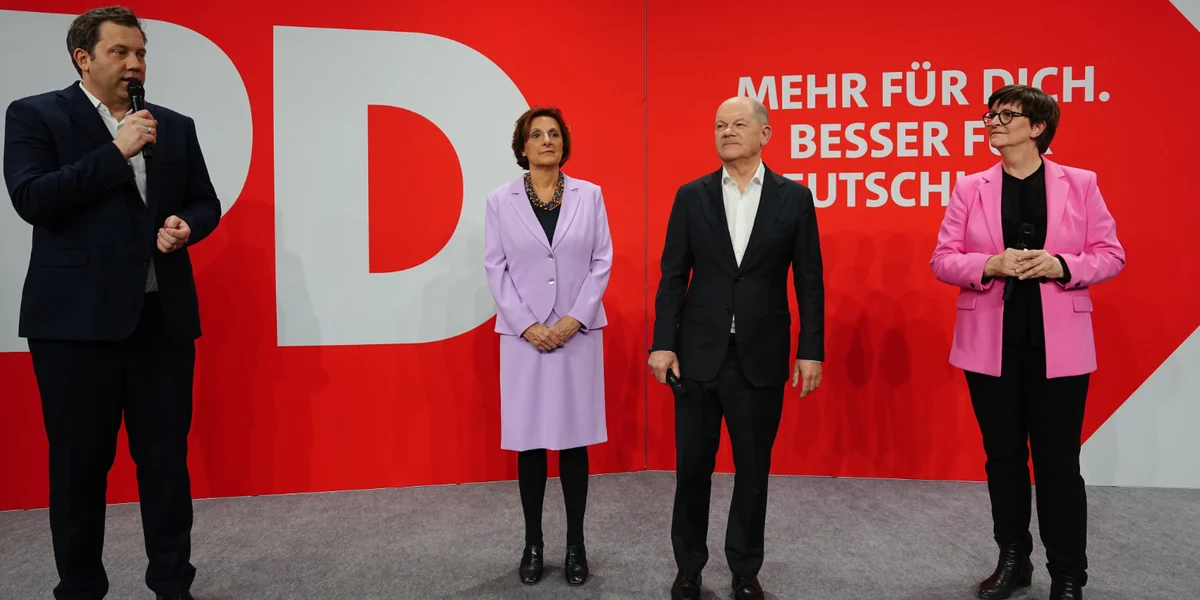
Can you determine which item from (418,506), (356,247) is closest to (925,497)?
(418,506)

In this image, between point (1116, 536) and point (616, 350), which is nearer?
point (1116, 536)

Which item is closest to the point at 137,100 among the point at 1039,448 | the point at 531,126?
the point at 531,126

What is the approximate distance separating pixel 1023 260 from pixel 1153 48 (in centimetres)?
235

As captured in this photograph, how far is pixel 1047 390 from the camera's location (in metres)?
2.70

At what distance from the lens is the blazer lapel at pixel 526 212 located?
3.07 metres

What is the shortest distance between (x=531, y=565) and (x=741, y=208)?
60.1 inches

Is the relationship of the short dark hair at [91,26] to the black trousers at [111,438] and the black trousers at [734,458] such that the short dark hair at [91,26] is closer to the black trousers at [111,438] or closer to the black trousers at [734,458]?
the black trousers at [111,438]

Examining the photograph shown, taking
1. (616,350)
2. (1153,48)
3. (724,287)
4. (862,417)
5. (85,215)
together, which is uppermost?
(1153,48)

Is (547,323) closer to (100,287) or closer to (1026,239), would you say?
(100,287)

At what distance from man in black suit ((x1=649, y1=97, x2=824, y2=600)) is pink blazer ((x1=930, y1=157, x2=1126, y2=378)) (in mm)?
537

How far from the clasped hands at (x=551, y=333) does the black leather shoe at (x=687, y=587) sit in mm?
939

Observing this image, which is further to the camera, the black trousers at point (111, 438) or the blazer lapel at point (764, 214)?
the blazer lapel at point (764, 214)

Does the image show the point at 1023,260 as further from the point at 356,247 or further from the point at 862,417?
→ the point at 356,247

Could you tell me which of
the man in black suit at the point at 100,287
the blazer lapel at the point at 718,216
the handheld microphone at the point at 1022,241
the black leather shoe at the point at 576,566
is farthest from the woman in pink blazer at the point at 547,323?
the handheld microphone at the point at 1022,241
